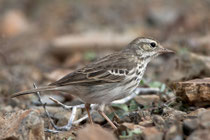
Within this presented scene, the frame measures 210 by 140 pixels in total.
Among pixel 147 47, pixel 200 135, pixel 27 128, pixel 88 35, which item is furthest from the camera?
pixel 88 35

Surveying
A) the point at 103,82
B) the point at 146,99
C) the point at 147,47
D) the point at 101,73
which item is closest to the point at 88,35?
the point at 147,47

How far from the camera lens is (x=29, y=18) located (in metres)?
16.0

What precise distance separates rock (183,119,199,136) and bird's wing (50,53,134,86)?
168 centimetres

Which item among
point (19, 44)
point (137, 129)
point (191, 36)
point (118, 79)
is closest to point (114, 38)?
point (191, 36)

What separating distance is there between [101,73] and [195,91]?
1.40m

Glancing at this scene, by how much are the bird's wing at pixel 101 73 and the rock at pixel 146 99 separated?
764 mm

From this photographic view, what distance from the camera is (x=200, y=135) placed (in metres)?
4.16

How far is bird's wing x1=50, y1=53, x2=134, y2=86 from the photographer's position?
5.92 meters

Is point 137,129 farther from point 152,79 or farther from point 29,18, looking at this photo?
point 29,18

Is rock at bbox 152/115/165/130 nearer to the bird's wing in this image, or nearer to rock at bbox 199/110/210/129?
rock at bbox 199/110/210/129

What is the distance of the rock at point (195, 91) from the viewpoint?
18.3 feet

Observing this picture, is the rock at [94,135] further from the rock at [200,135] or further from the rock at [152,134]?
the rock at [200,135]

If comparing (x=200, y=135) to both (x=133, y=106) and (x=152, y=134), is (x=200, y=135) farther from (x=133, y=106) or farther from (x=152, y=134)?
(x=133, y=106)

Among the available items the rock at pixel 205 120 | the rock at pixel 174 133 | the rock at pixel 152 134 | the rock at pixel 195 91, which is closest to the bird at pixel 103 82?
the rock at pixel 195 91
